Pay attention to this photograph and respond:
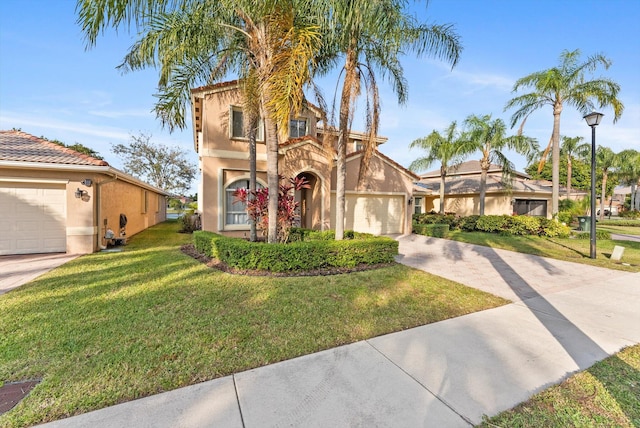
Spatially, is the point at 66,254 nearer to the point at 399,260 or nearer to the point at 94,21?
the point at 94,21

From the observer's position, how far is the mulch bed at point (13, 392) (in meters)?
2.43

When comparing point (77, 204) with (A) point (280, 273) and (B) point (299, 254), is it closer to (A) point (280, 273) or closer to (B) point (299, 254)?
(A) point (280, 273)

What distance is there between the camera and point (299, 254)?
688 cm

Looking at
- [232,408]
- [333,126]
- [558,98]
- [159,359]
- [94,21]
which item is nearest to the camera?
[232,408]

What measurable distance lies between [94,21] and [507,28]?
12.8m

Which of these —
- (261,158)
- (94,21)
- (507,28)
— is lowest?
(261,158)

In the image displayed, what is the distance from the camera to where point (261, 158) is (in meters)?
11.7

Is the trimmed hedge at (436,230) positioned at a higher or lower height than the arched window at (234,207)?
lower

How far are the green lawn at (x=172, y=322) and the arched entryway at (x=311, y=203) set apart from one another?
6.13 meters

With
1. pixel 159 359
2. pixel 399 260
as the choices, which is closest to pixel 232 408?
pixel 159 359

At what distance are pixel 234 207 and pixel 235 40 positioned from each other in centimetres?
604

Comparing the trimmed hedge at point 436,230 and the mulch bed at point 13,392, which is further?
the trimmed hedge at point 436,230

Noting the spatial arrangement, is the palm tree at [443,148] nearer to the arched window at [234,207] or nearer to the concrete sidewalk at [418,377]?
the arched window at [234,207]

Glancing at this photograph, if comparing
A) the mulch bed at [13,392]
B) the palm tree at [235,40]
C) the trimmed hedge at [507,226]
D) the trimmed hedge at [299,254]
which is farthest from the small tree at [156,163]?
the mulch bed at [13,392]
